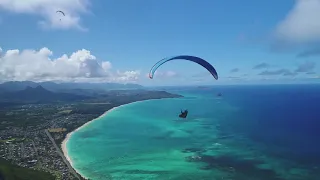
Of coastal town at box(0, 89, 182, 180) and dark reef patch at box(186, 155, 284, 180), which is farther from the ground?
A: dark reef patch at box(186, 155, 284, 180)

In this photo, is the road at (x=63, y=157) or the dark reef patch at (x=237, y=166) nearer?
the dark reef patch at (x=237, y=166)

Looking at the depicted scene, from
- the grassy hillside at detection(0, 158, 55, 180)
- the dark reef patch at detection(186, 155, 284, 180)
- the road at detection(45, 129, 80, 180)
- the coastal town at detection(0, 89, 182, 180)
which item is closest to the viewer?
the grassy hillside at detection(0, 158, 55, 180)

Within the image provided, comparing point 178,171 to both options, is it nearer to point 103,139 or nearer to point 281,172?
point 281,172

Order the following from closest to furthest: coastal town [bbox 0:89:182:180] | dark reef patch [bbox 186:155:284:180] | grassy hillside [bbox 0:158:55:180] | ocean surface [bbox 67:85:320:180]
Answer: grassy hillside [bbox 0:158:55:180]
dark reef patch [bbox 186:155:284:180]
ocean surface [bbox 67:85:320:180]
coastal town [bbox 0:89:182:180]

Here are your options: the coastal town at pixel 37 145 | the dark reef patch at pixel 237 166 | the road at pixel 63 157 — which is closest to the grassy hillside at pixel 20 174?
the coastal town at pixel 37 145

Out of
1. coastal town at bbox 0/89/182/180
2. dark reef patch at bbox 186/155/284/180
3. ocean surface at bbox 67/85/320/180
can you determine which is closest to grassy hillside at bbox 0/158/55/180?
coastal town at bbox 0/89/182/180

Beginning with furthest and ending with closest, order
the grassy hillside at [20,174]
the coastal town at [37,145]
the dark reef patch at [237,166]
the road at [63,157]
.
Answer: the coastal town at [37,145]
the road at [63,157]
the dark reef patch at [237,166]
the grassy hillside at [20,174]

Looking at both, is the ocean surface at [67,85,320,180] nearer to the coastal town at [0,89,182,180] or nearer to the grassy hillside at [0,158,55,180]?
the coastal town at [0,89,182,180]

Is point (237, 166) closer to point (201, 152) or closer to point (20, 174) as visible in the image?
point (201, 152)

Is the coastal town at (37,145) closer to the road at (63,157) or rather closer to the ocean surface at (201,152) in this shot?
the road at (63,157)

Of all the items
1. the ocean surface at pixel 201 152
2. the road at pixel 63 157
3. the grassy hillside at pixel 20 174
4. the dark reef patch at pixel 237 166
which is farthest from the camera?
the road at pixel 63 157
